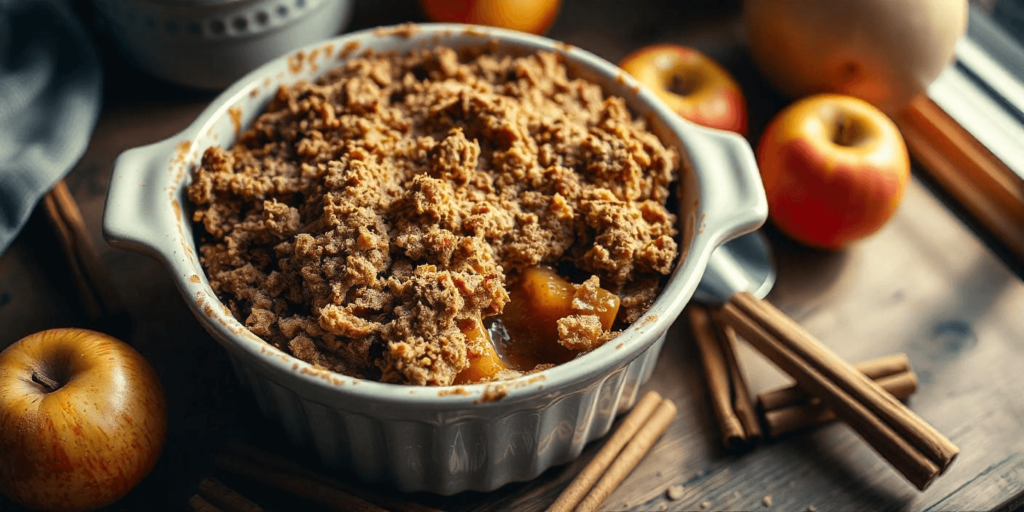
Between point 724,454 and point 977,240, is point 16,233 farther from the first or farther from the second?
point 977,240

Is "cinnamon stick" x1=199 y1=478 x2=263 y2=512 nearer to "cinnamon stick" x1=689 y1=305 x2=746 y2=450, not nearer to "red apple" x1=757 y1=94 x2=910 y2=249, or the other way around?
"cinnamon stick" x1=689 y1=305 x2=746 y2=450

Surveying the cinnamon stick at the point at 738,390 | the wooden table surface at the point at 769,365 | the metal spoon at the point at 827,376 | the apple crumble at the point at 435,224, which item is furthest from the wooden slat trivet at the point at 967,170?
the apple crumble at the point at 435,224

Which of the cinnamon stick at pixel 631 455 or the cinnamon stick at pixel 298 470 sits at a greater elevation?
the cinnamon stick at pixel 298 470

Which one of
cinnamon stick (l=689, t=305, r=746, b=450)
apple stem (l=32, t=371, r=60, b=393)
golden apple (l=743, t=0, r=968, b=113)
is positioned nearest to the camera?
apple stem (l=32, t=371, r=60, b=393)

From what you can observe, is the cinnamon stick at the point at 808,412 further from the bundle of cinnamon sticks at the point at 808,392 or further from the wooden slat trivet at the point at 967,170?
the wooden slat trivet at the point at 967,170

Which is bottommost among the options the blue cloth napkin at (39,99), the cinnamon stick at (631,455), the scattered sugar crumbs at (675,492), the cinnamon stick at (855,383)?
the scattered sugar crumbs at (675,492)

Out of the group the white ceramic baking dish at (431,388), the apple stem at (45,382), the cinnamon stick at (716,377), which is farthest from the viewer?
the cinnamon stick at (716,377)

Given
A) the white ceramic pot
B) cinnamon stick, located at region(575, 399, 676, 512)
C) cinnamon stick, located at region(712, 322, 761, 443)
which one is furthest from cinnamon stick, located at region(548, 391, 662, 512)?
the white ceramic pot
